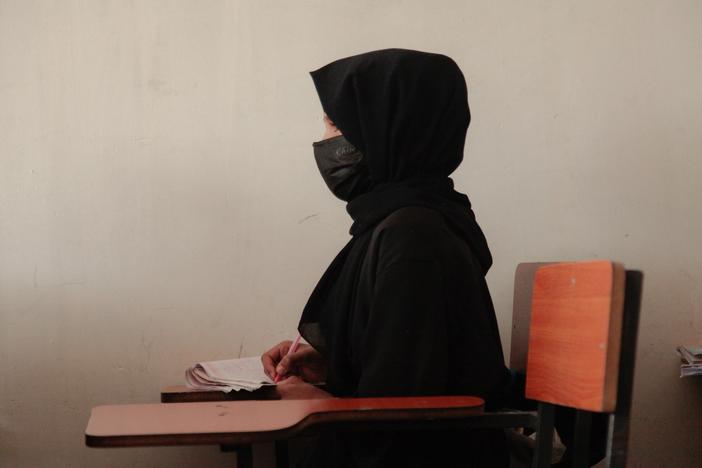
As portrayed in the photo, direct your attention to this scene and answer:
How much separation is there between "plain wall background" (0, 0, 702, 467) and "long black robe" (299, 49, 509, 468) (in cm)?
56

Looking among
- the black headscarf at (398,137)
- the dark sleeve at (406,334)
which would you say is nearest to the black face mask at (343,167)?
the black headscarf at (398,137)

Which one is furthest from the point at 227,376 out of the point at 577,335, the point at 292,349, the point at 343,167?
the point at 577,335

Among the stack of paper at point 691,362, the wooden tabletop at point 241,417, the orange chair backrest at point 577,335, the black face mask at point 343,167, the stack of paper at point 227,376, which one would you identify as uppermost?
the black face mask at point 343,167

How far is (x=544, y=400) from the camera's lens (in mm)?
1275

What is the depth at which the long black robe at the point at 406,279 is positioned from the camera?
4.22ft

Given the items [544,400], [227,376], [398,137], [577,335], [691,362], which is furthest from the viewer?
[691,362]

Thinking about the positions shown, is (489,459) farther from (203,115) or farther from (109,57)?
(109,57)

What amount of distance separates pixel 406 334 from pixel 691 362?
1141 mm

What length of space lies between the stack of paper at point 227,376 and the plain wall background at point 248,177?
0.29m

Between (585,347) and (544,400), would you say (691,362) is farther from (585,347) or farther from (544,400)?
(585,347)

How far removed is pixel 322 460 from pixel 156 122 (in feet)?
3.69

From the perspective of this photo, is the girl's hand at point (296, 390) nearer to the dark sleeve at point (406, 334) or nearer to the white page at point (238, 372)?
the white page at point (238, 372)

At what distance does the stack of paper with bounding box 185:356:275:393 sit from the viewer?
5.54ft

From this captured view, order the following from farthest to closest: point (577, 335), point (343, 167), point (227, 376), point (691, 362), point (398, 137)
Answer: point (691, 362) → point (227, 376) → point (343, 167) → point (398, 137) → point (577, 335)
